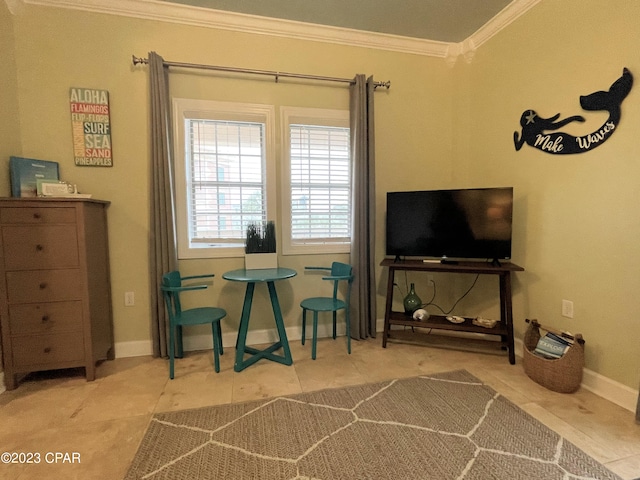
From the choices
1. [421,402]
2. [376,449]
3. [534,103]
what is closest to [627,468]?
[421,402]

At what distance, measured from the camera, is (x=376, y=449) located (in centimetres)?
152

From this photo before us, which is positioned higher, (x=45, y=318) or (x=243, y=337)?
(x=45, y=318)

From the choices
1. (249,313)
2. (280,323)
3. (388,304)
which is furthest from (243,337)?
(388,304)

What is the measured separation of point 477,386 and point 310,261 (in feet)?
5.43

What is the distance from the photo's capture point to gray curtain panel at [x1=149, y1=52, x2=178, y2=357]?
2.41m

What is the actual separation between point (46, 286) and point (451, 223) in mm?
3069

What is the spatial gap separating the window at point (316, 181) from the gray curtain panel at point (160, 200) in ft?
3.15

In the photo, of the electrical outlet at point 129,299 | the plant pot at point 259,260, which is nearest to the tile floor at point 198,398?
the electrical outlet at point 129,299

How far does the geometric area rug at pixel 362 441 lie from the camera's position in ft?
4.55

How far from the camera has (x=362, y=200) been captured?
2.81 m

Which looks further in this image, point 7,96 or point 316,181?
point 316,181

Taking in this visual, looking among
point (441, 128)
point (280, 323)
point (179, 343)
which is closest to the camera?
point (280, 323)

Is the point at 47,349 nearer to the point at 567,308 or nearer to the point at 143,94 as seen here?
the point at 143,94

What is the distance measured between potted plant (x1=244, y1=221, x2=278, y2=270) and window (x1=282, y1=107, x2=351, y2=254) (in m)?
0.26
